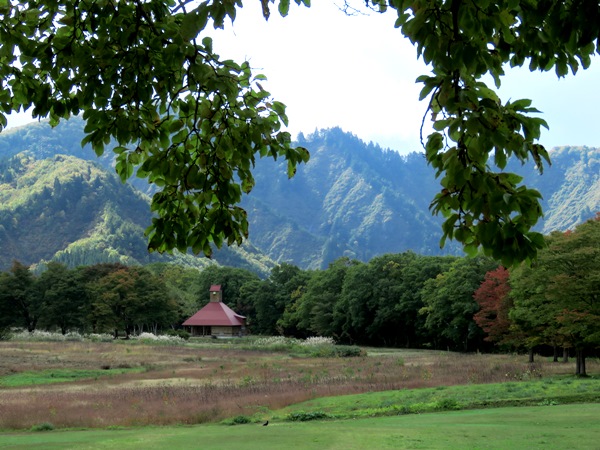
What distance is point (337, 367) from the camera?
127 feet

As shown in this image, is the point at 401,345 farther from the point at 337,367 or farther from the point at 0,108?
the point at 0,108

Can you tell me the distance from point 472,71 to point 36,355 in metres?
47.5

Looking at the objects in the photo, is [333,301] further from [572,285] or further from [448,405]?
[448,405]

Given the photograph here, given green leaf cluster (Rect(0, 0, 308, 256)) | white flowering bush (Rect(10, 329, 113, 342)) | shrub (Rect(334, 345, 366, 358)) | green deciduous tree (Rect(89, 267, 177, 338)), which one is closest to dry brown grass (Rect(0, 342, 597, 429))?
shrub (Rect(334, 345, 366, 358))

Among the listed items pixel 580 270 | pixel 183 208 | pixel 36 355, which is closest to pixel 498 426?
pixel 183 208

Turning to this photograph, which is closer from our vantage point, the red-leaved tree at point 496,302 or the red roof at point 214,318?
the red-leaved tree at point 496,302

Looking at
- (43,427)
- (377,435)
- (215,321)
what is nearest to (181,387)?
(43,427)

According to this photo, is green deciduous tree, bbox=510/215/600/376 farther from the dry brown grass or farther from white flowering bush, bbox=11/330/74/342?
A: white flowering bush, bbox=11/330/74/342

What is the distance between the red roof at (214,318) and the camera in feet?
291

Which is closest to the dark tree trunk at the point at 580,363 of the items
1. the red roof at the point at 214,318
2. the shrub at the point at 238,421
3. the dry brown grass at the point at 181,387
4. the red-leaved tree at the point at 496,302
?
the dry brown grass at the point at 181,387

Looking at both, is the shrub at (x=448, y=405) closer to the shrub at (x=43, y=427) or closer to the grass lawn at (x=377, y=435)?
the grass lawn at (x=377, y=435)

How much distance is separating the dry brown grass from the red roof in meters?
41.4

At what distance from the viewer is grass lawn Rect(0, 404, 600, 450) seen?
1108cm

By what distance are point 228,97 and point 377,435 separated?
9.59m
